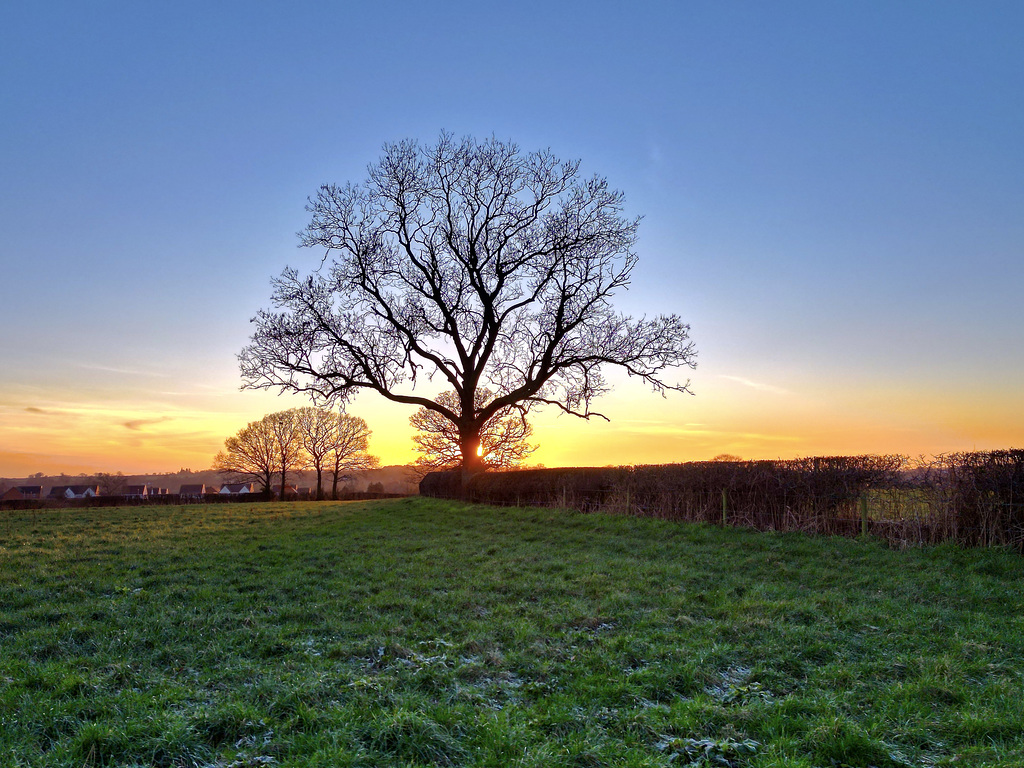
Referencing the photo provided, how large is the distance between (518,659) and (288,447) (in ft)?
188

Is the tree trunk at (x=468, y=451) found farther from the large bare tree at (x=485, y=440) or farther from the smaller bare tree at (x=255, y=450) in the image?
the smaller bare tree at (x=255, y=450)

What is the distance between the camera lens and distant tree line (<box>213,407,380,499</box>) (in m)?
58.8

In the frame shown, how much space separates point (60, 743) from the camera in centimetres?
428

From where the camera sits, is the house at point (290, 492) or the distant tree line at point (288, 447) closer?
the house at point (290, 492)

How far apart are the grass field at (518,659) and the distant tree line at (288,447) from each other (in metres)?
47.5

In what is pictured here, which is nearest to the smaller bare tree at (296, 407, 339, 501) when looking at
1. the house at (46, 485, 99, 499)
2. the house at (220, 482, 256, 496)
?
the house at (220, 482, 256, 496)

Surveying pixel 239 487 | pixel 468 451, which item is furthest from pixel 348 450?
pixel 468 451

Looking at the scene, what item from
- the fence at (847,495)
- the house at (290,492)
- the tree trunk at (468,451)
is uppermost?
the tree trunk at (468,451)

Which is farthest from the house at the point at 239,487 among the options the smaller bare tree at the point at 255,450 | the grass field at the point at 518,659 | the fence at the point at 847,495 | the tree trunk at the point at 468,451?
the grass field at the point at 518,659

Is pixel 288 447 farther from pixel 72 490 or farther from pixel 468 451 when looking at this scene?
pixel 72 490

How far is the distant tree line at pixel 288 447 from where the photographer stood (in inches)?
2313

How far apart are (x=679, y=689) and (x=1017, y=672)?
339 cm

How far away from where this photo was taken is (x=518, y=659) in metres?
6.21

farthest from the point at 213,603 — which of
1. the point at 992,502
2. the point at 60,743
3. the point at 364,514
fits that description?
the point at 364,514
